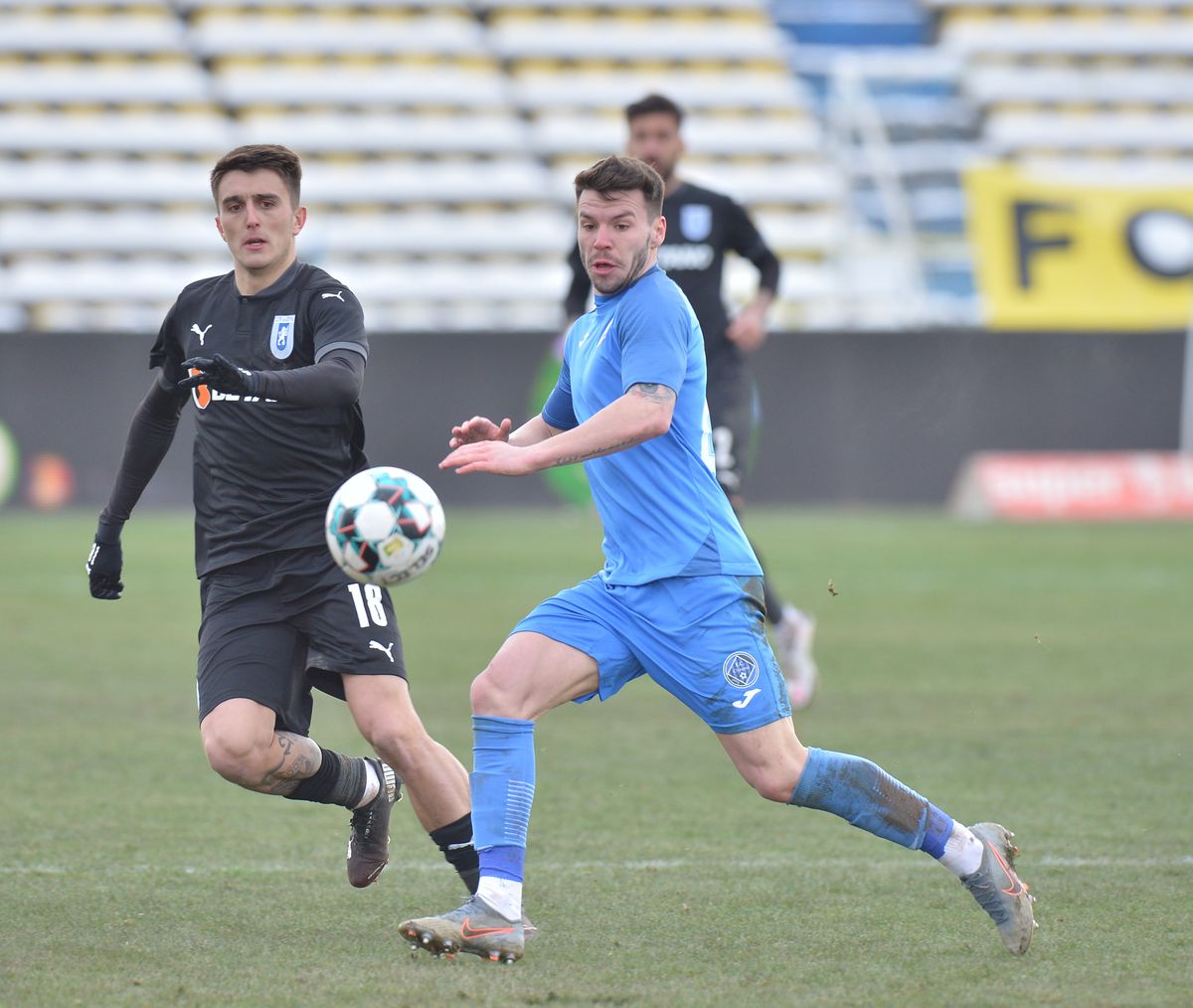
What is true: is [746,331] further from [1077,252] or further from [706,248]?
[1077,252]

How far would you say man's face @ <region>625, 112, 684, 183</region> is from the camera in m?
7.77

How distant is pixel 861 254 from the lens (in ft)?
101

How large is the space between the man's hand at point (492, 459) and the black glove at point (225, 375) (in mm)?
553

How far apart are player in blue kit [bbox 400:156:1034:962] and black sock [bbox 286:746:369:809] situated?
646mm

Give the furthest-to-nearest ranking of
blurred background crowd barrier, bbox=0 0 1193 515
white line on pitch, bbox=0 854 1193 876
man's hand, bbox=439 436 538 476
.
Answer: blurred background crowd barrier, bbox=0 0 1193 515
white line on pitch, bbox=0 854 1193 876
man's hand, bbox=439 436 538 476

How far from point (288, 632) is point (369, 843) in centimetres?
65

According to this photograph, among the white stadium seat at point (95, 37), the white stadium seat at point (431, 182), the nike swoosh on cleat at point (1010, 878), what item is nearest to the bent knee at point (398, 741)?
the nike swoosh on cleat at point (1010, 878)

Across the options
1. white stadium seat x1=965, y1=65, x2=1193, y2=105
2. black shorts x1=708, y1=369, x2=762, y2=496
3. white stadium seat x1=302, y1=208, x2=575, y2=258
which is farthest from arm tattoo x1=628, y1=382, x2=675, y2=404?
white stadium seat x1=965, y1=65, x2=1193, y2=105

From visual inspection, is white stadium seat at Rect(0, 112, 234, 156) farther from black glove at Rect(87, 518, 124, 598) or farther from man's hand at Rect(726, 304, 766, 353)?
black glove at Rect(87, 518, 124, 598)

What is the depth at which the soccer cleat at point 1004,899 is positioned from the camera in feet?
14.5

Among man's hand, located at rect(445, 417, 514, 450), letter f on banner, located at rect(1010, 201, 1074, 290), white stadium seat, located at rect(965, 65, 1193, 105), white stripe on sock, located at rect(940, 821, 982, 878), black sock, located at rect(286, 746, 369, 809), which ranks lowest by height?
white stripe on sock, located at rect(940, 821, 982, 878)

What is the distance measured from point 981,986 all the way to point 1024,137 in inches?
1265

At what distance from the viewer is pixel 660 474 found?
14.8 feet

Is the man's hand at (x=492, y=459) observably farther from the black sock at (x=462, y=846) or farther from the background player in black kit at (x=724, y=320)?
the background player in black kit at (x=724, y=320)
